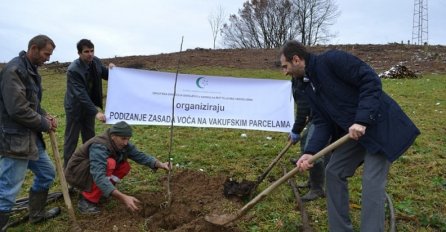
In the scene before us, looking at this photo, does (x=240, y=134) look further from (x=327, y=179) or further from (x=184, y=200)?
(x=327, y=179)

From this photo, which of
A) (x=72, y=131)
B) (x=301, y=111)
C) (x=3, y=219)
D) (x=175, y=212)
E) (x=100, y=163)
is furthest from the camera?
(x=72, y=131)

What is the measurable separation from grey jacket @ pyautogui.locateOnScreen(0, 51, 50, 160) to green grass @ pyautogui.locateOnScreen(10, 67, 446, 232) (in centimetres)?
108

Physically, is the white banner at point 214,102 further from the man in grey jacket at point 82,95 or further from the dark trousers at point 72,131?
the dark trousers at point 72,131

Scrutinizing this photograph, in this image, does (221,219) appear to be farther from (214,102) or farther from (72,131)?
(214,102)

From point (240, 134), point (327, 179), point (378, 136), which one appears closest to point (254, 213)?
point (327, 179)

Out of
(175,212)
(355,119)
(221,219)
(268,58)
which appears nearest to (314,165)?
(221,219)

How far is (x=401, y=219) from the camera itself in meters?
4.80

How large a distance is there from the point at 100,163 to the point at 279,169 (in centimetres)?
286

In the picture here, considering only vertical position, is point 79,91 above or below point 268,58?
below

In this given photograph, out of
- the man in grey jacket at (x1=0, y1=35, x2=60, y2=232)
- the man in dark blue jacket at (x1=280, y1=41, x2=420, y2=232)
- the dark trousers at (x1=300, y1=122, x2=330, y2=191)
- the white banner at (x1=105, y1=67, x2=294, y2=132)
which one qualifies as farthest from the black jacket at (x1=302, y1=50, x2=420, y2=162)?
the white banner at (x1=105, y1=67, x2=294, y2=132)

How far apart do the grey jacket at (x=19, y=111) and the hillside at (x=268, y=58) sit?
54.3ft

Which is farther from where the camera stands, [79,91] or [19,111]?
[79,91]

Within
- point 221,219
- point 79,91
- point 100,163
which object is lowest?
point 221,219

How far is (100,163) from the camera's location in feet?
15.8
